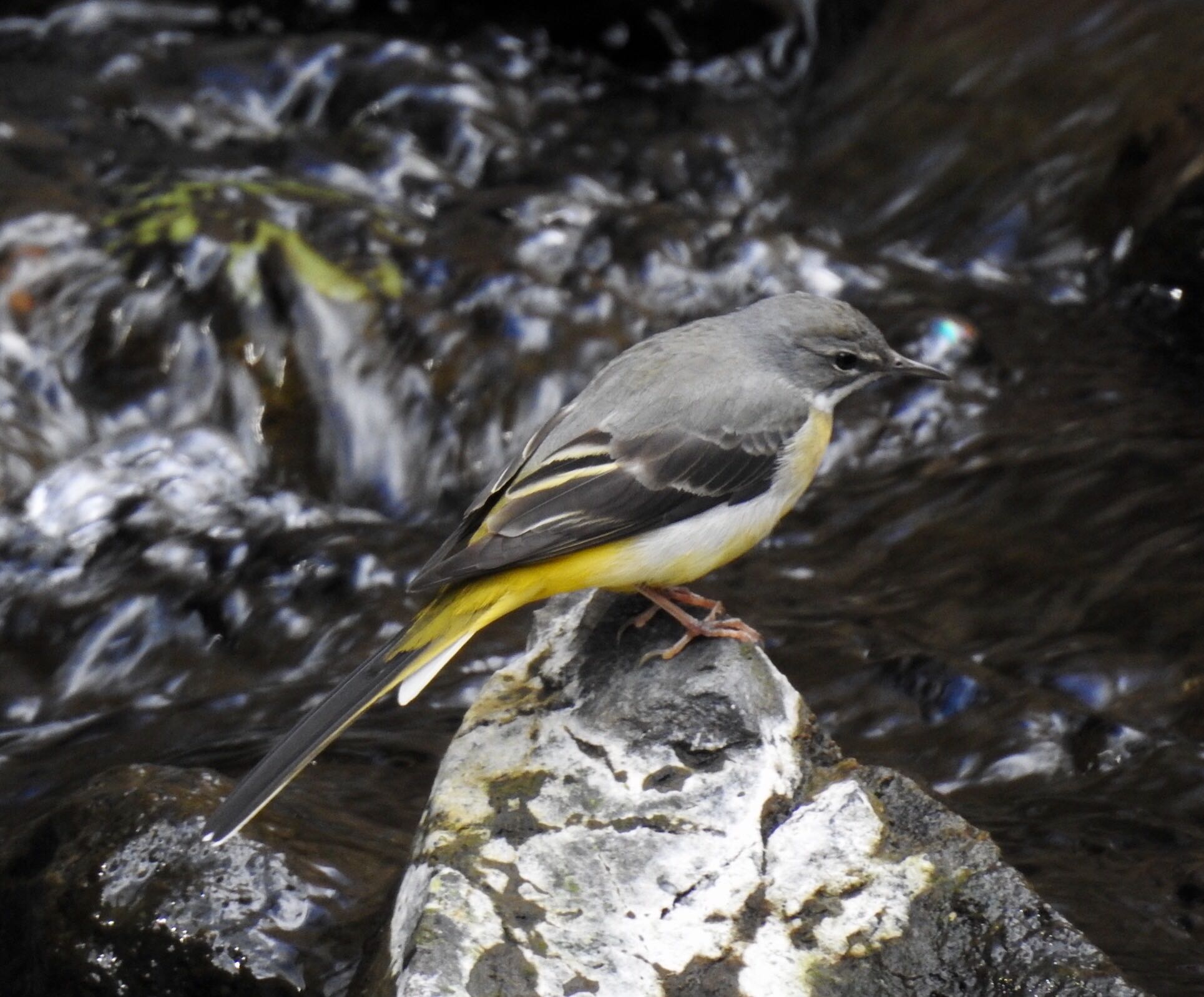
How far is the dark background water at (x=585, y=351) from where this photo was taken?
6516mm

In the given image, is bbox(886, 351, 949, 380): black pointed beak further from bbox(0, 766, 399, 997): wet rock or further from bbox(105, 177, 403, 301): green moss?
bbox(105, 177, 403, 301): green moss

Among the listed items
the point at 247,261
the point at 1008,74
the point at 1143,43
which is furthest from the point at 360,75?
the point at 1143,43

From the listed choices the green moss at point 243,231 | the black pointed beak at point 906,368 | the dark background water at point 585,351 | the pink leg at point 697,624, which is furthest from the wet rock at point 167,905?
the green moss at point 243,231

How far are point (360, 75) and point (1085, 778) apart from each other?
28.2ft

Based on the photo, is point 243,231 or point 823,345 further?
point 243,231

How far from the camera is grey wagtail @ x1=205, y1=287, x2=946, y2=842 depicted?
471 centimetres

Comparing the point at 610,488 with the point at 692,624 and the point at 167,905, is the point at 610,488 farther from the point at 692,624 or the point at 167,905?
the point at 167,905

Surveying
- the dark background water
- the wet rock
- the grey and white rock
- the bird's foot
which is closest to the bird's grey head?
the bird's foot

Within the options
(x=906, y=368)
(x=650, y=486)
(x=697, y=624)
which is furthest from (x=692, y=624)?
(x=906, y=368)

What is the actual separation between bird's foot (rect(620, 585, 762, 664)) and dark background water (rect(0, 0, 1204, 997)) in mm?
1378

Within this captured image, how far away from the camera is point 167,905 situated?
4754mm

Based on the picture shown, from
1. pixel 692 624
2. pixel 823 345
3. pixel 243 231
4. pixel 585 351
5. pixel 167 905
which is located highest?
pixel 823 345

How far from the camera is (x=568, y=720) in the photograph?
4.71 m

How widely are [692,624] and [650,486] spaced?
1.76 ft
